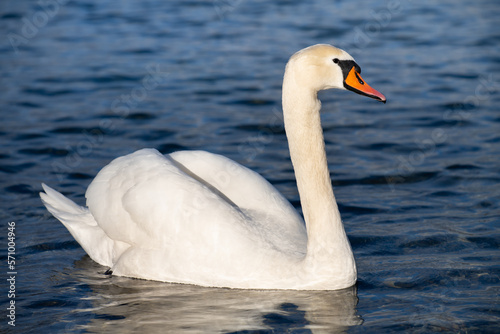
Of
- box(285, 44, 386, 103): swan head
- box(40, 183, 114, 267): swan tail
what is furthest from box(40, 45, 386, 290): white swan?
box(40, 183, 114, 267): swan tail

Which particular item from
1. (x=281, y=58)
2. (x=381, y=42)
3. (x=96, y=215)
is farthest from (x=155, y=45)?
(x=96, y=215)

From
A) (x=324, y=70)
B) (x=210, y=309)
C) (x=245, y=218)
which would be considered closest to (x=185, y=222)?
(x=245, y=218)

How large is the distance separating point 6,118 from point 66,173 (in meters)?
2.37

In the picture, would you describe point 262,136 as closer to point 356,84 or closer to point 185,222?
point 185,222

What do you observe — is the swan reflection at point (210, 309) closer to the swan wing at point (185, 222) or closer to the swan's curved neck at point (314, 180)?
the swan wing at point (185, 222)

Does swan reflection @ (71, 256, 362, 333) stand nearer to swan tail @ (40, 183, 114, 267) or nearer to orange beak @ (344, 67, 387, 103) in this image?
swan tail @ (40, 183, 114, 267)

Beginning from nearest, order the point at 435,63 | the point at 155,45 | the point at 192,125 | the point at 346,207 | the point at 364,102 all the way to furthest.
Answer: the point at 346,207, the point at 192,125, the point at 364,102, the point at 435,63, the point at 155,45

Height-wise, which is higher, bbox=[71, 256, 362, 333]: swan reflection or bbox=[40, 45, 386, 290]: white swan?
bbox=[40, 45, 386, 290]: white swan

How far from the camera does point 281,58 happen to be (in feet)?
45.2

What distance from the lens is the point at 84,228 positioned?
22.9 ft

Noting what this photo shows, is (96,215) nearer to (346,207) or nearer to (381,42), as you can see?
(346,207)

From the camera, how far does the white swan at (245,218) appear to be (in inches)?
227

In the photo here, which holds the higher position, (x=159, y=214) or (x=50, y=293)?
(x=159, y=214)

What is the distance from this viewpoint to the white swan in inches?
227
